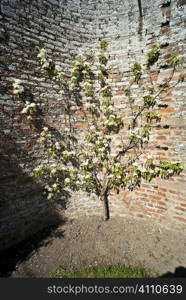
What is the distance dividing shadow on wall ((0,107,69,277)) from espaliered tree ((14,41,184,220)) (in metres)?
0.28

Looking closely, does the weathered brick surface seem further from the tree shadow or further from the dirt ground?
the tree shadow

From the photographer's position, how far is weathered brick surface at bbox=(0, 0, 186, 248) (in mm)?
2662

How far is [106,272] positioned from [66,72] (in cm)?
340

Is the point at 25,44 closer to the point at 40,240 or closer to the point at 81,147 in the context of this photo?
the point at 81,147

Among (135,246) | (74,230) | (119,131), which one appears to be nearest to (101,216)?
(74,230)

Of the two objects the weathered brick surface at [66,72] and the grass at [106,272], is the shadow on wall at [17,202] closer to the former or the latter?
the weathered brick surface at [66,72]

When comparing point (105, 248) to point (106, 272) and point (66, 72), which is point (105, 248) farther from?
point (66, 72)

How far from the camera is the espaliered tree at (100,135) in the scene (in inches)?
117

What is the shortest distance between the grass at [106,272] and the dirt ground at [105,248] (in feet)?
0.30

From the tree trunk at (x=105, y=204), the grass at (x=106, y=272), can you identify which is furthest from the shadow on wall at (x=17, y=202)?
the tree trunk at (x=105, y=204)

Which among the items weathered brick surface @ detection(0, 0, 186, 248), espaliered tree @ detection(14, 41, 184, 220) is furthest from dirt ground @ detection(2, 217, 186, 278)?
espaliered tree @ detection(14, 41, 184, 220)

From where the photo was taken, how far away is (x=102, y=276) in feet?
7.44

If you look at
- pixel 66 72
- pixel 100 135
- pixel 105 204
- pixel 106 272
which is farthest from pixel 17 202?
pixel 66 72

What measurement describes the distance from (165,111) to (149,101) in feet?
1.04
